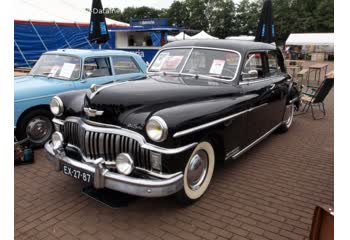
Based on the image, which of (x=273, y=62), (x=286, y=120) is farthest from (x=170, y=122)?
(x=286, y=120)

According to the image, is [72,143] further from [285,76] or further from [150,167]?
[285,76]

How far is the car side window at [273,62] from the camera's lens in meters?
5.36

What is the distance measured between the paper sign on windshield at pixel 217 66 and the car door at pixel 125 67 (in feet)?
8.04

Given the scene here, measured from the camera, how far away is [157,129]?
2807 millimetres

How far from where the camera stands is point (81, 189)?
373 cm

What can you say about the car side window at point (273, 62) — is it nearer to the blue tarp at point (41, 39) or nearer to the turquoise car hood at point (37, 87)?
the turquoise car hood at point (37, 87)

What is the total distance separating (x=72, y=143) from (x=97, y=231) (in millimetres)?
1117

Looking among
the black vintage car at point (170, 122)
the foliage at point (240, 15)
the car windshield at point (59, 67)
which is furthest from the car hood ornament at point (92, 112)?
the foliage at point (240, 15)

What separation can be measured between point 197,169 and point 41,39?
12228 millimetres

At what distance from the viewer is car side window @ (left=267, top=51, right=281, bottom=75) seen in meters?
5.36

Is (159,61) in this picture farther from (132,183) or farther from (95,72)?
(132,183)

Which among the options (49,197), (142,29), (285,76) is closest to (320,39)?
(142,29)

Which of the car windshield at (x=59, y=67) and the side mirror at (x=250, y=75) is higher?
the car windshield at (x=59, y=67)

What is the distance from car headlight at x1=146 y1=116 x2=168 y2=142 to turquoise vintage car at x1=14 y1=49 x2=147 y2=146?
5.67ft
